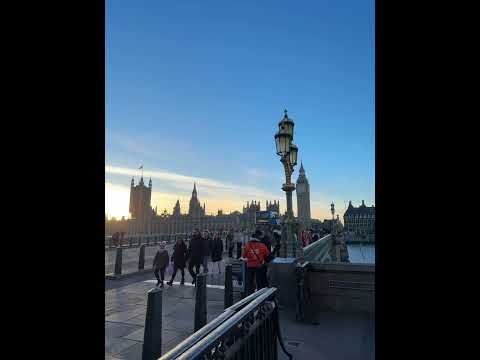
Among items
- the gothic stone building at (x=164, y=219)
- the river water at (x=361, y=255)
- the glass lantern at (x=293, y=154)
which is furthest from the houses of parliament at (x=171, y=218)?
the glass lantern at (x=293, y=154)

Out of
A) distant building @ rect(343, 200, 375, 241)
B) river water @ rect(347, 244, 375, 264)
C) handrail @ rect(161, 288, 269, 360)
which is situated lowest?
river water @ rect(347, 244, 375, 264)

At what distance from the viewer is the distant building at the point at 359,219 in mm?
141950

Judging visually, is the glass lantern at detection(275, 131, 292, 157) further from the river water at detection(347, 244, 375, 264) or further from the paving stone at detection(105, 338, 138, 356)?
the river water at detection(347, 244, 375, 264)

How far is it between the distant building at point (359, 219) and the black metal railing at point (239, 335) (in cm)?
14790

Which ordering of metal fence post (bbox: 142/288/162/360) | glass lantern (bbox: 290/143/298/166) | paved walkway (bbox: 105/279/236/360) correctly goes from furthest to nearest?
glass lantern (bbox: 290/143/298/166) < paved walkway (bbox: 105/279/236/360) < metal fence post (bbox: 142/288/162/360)

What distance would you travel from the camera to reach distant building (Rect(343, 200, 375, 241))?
14195cm

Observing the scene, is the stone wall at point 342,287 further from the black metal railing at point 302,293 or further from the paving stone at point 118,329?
the paving stone at point 118,329

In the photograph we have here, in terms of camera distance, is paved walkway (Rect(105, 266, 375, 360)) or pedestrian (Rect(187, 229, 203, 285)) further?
pedestrian (Rect(187, 229, 203, 285))

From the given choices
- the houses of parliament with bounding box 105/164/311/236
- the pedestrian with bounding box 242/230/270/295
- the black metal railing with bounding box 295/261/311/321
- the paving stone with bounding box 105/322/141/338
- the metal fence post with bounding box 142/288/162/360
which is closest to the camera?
the metal fence post with bounding box 142/288/162/360

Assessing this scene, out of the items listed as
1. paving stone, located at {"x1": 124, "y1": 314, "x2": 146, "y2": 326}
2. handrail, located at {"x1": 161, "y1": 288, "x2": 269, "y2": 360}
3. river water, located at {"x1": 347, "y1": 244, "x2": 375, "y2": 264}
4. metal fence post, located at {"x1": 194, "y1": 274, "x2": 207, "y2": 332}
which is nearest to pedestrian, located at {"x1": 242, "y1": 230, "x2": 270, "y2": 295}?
metal fence post, located at {"x1": 194, "y1": 274, "x2": 207, "y2": 332}

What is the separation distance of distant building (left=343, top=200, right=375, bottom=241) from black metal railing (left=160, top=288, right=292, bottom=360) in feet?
485
